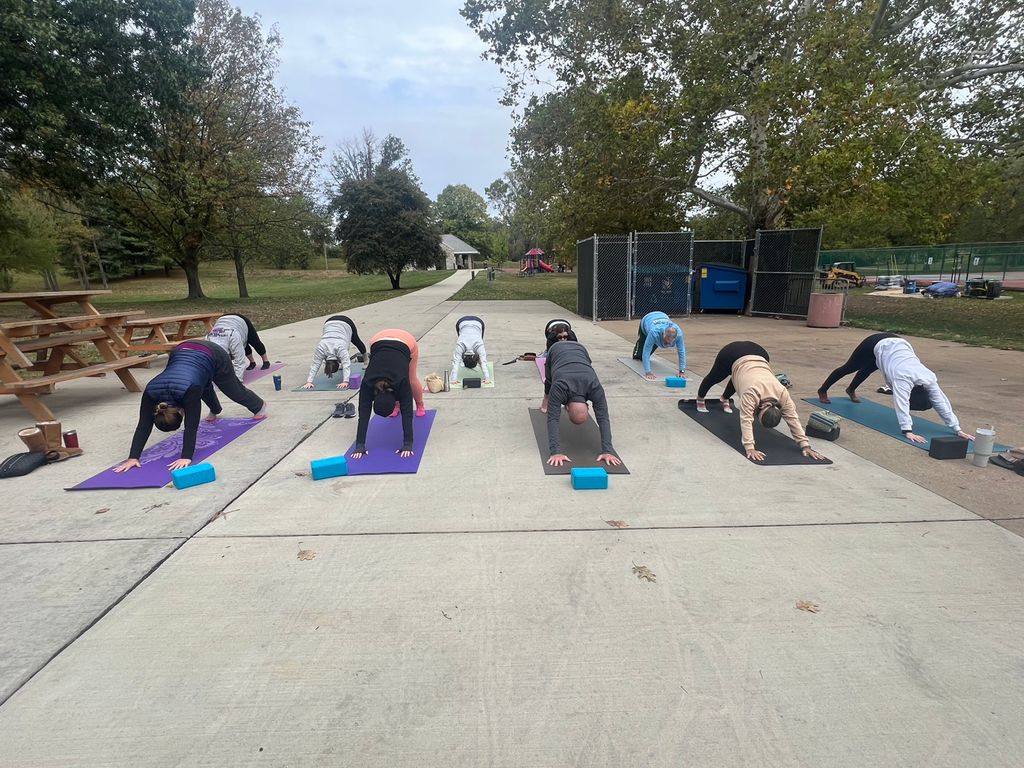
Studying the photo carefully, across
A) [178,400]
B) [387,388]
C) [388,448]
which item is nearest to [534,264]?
[388,448]

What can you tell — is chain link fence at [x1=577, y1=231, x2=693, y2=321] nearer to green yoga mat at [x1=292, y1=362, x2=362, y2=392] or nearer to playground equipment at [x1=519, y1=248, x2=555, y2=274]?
green yoga mat at [x1=292, y1=362, x2=362, y2=392]

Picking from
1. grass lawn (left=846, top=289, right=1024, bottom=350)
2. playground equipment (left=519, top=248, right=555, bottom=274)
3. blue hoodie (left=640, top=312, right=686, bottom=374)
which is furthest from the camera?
playground equipment (left=519, top=248, right=555, bottom=274)

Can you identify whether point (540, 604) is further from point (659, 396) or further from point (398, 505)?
point (659, 396)

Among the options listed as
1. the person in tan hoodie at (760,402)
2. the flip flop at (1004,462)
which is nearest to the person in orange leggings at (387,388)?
the person in tan hoodie at (760,402)

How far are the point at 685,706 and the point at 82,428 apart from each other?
6700 millimetres

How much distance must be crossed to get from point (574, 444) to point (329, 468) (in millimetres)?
2276

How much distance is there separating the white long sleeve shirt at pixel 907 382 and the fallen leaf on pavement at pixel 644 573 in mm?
3769

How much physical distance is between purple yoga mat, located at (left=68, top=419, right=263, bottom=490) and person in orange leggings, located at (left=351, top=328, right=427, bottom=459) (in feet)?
5.01

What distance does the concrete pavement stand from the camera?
→ 193 cm

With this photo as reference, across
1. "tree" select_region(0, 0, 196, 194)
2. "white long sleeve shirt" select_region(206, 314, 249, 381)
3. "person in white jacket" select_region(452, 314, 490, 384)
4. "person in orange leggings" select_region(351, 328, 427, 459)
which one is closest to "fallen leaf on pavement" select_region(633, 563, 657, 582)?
"person in orange leggings" select_region(351, 328, 427, 459)

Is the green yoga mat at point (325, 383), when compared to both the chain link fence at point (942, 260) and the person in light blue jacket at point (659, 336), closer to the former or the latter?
the person in light blue jacket at point (659, 336)

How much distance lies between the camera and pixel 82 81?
1338cm

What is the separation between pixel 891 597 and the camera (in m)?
2.69

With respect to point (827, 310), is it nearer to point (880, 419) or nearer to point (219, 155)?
point (880, 419)
